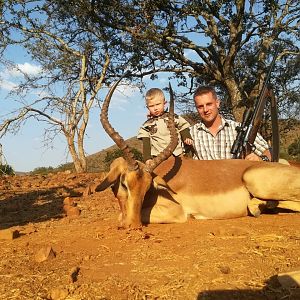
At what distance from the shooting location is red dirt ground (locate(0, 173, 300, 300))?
2.91m

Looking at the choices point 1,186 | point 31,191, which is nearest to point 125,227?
point 31,191

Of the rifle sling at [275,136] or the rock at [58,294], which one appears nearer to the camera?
the rock at [58,294]

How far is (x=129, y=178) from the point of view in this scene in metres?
4.94

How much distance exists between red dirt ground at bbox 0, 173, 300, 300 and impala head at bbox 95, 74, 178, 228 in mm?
259

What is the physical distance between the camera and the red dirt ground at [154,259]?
2.91 meters

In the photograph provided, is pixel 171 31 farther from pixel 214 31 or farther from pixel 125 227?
pixel 125 227

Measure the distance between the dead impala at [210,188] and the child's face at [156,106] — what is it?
2.81ft

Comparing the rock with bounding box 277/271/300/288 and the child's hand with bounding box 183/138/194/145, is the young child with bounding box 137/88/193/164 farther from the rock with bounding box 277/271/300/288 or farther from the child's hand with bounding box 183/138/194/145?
the rock with bounding box 277/271/300/288

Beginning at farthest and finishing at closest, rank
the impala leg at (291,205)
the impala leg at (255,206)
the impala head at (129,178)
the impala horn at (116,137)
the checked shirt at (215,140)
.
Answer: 1. the checked shirt at (215,140)
2. the impala leg at (291,205)
3. the impala leg at (255,206)
4. the impala horn at (116,137)
5. the impala head at (129,178)

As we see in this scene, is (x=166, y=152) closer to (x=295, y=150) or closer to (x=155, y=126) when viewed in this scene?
(x=155, y=126)

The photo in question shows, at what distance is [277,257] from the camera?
139 inches

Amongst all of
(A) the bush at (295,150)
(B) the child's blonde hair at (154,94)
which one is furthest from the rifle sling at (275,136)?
(A) the bush at (295,150)

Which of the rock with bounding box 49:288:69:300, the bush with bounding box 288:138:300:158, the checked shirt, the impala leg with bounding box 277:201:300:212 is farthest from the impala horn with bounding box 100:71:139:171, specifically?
the bush with bounding box 288:138:300:158

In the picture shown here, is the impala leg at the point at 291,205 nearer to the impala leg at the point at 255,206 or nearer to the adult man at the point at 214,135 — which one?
the impala leg at the point at 255,206
